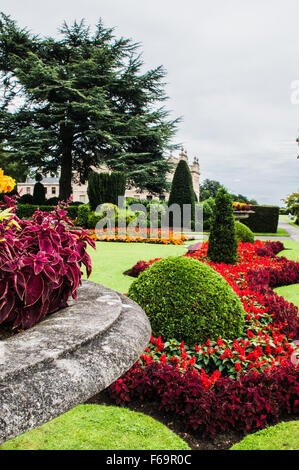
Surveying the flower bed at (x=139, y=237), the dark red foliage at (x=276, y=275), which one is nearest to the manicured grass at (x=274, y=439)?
the dark red foliage at (x=276, y=275)

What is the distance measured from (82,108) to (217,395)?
20.9 metres

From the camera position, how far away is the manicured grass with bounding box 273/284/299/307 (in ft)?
18.3

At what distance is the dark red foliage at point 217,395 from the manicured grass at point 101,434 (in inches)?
7.3

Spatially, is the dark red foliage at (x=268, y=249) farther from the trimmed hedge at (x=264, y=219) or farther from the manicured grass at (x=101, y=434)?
the trimmed hedge at (x=264, y=219)

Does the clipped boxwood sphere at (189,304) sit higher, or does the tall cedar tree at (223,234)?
the tall cedar tree at (223,234)


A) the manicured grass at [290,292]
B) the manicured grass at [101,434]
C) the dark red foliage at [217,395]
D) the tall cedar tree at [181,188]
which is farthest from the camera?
the tall cedar tree at [181,188]

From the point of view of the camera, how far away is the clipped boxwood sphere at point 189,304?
3.35 meters

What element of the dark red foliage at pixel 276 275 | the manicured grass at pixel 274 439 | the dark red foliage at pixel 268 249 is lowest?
the manicured grass at pixel 274 439

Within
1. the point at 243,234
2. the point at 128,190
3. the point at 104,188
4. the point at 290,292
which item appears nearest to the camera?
the point at 290,292

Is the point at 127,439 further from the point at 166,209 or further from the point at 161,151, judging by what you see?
the point at 161,151

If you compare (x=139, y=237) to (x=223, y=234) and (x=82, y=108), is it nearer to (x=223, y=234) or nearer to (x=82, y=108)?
(x=223, y=234)

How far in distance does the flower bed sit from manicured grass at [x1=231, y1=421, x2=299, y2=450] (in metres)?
9.86

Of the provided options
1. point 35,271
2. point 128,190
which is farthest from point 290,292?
point 128,190

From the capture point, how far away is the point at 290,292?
238 inches
